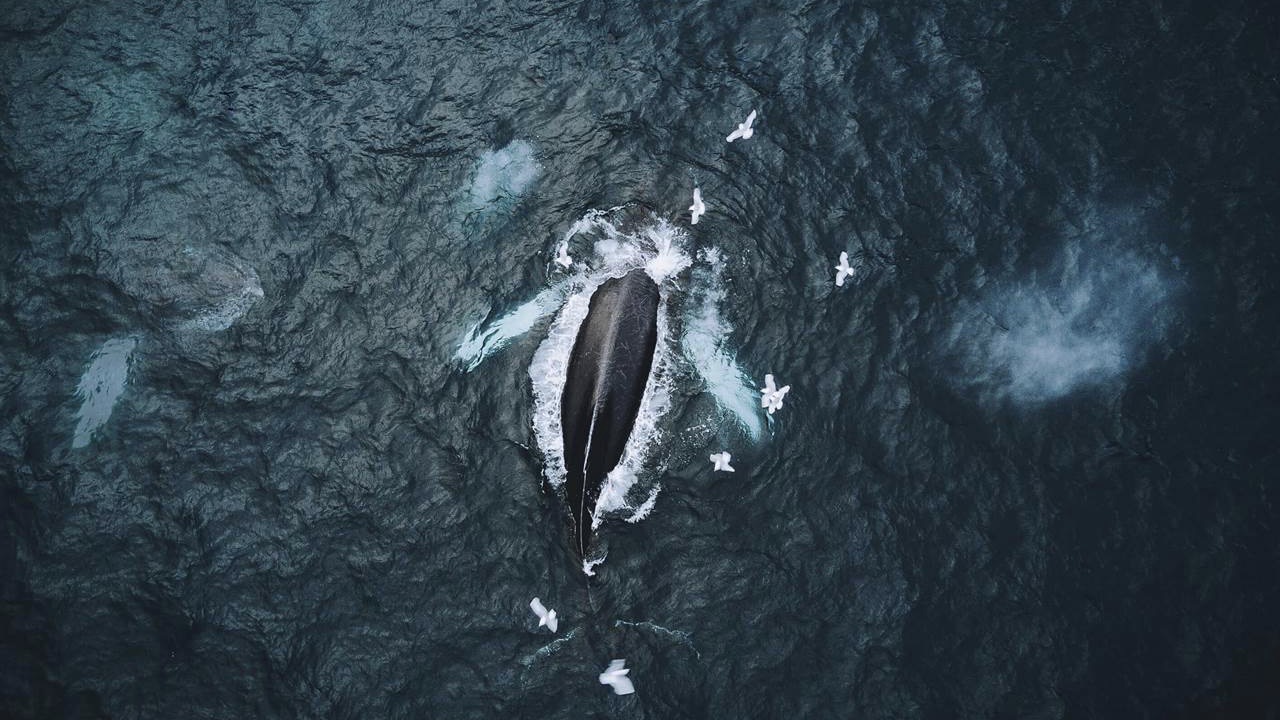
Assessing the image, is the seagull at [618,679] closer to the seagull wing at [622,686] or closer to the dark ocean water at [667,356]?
the seagull wing at [622,686]

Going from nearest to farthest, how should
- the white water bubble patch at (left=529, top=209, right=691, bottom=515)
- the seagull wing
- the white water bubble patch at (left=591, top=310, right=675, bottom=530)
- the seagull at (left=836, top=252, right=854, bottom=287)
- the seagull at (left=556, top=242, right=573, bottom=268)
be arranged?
the seagull wing → the white water bubble patch at (left=591, top=310, right=675, bottom=530) → the white water bubble patch at (left=529, top=209, right=691, bottom=515) → the seagull at (left=836, top=252, right=854, bottom=287) → the seagull at (left=556, top=242, right=573, bottom=268)

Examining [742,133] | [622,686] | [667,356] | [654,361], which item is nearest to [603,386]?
[654,361]

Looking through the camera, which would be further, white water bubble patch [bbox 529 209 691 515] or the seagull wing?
white water bubble patch [bbox 529 209 691 515]

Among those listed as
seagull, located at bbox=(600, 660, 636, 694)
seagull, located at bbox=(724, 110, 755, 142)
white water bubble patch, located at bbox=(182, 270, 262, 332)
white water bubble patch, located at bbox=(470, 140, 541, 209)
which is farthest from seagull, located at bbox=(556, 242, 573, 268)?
seagull, located at bbox=(600, 660, 636, 694)

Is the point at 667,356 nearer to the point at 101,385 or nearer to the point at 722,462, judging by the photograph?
the point at 722,462

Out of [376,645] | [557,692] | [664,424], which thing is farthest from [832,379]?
[376,645]

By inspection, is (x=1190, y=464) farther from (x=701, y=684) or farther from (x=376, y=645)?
(x=376, y=645)

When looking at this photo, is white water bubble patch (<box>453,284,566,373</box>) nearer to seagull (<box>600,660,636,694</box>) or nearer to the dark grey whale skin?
the dark grey whale skin

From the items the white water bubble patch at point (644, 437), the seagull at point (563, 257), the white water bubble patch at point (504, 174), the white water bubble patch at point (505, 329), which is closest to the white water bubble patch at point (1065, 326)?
the white water bubble patch at point (644, 437)
